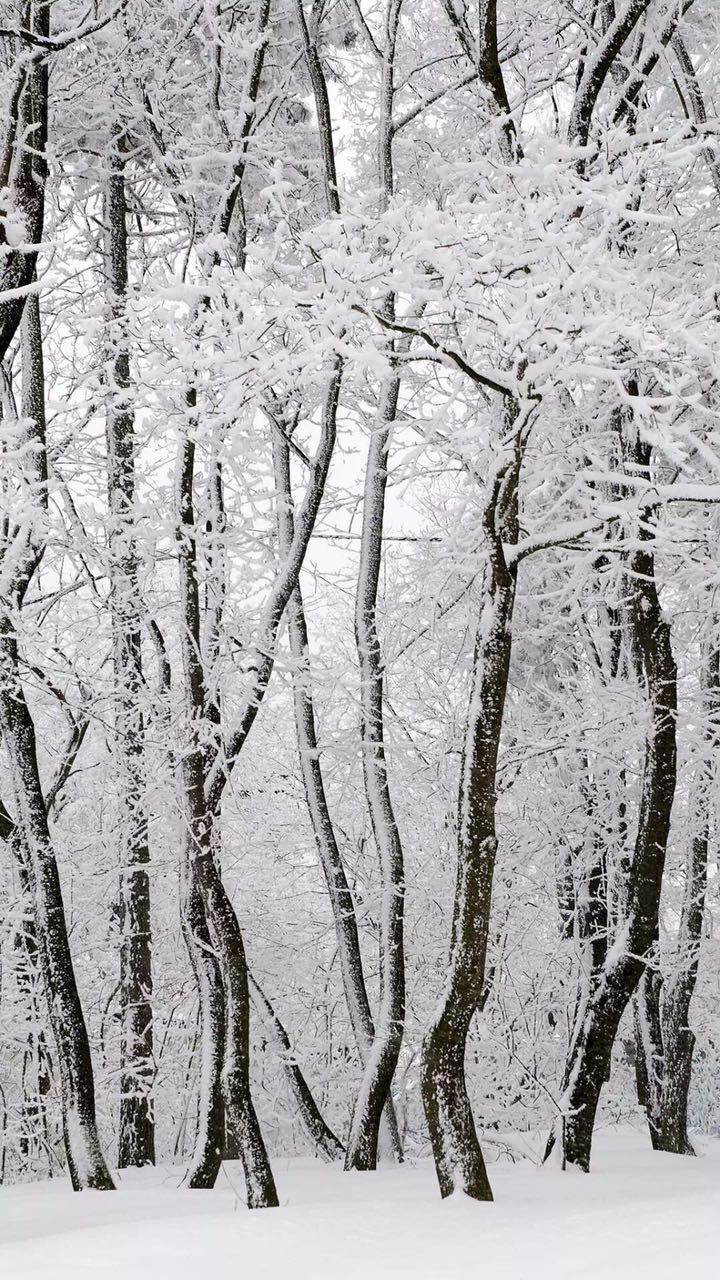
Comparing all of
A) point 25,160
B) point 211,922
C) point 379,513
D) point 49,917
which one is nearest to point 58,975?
point 49,917

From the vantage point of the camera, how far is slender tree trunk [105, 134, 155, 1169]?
8.72 m

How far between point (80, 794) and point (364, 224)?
41.2 feet

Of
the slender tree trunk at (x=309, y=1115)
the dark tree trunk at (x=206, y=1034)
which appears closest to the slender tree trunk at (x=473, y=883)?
the dark tree trunk at (x=206, y=1034)

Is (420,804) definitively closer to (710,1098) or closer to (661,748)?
(661,748)

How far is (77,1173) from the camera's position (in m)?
7.27

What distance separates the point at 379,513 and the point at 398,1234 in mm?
5253

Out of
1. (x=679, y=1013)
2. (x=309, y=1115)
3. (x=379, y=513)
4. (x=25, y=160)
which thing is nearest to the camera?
(x=25, y=160)

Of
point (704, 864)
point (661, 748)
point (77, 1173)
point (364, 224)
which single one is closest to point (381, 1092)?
point (77, 1173)

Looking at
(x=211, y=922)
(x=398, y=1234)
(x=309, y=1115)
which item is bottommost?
(x=309, y=1115)

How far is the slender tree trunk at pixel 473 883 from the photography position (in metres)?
5.78

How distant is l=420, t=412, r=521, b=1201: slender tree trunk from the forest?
0.9 inches

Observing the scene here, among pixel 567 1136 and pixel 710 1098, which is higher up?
pixel 567 1136

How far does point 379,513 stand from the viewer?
8.67 metres

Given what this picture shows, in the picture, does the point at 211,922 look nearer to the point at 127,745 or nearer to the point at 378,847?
the point at 378,847
